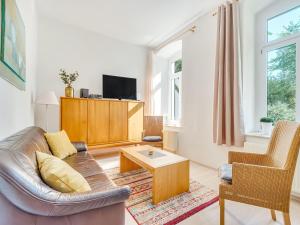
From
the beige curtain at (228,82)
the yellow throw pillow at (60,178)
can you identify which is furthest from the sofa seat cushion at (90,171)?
the beige curtain at (228,82)

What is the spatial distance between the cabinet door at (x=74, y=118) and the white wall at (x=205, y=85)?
2.06 meters

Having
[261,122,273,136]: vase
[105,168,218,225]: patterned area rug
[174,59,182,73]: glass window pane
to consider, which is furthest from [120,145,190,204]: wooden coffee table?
[174,59,182,73]: glass window pane

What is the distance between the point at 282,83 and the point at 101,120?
10.3ft

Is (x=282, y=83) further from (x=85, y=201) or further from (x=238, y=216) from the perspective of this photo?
(x=85, y=201)

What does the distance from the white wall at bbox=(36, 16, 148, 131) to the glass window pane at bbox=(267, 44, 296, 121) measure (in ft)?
9.91

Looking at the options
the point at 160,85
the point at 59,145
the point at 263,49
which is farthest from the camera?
the point at 160,85

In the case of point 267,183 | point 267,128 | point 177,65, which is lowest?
point 267,183

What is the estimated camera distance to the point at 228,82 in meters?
2.52

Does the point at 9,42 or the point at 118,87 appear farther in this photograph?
the point at 118,87

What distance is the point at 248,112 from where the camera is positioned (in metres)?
2.56

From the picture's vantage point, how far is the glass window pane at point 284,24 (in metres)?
2.21

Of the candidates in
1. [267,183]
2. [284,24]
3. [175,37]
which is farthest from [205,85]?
[267,183]

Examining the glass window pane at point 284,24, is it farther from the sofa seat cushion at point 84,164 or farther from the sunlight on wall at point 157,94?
the sofa seat cushion at point 84,164

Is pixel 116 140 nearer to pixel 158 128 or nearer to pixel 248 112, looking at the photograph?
pixel 158 128
